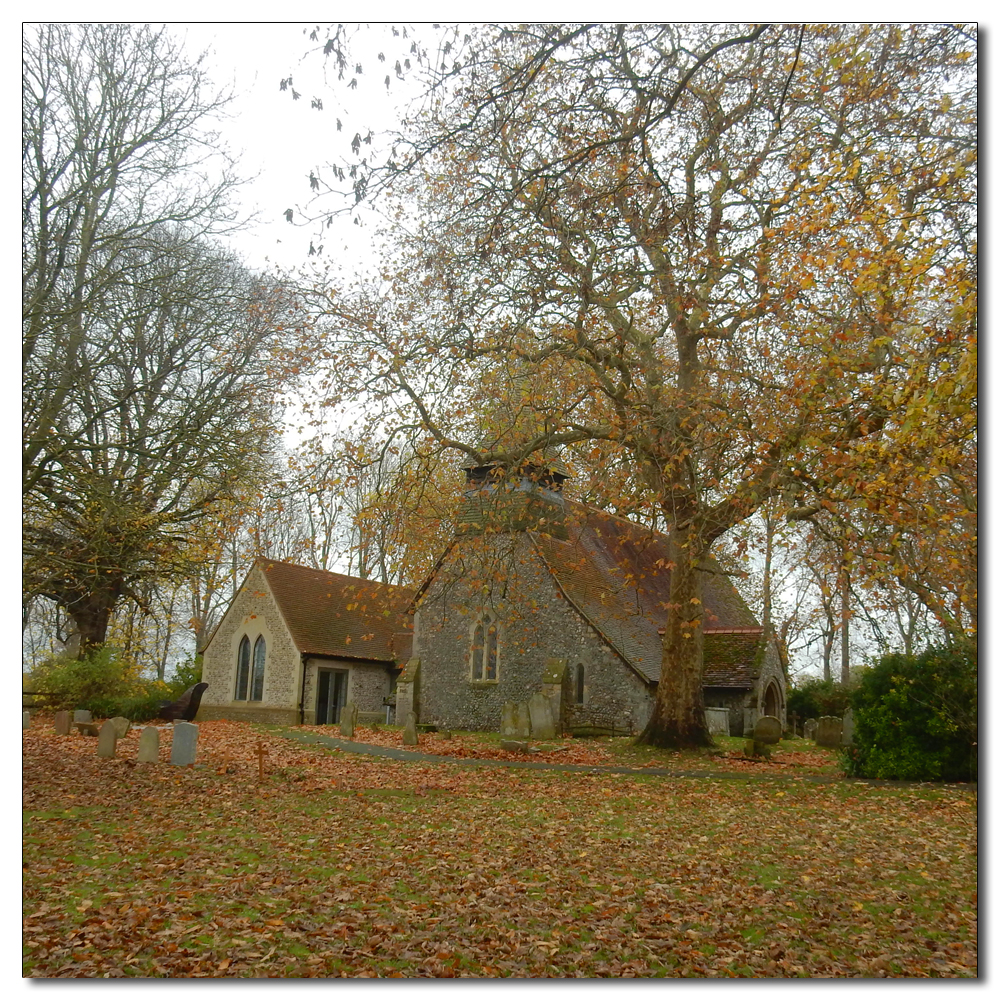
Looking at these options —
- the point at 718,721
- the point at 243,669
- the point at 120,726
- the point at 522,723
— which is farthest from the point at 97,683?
the point at 718,721

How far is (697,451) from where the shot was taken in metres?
10.6

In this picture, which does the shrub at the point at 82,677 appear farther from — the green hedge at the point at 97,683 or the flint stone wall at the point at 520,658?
the flint stone wall at the point at 520,658

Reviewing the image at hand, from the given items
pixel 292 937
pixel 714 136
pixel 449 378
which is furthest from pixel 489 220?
pixel 292 937

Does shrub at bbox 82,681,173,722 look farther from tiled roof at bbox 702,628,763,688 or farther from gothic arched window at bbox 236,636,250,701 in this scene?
tiled roof at bbox 702,628,763,688

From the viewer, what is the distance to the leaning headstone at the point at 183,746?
12.0 metres

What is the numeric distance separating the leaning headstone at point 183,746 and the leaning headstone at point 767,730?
9334mm

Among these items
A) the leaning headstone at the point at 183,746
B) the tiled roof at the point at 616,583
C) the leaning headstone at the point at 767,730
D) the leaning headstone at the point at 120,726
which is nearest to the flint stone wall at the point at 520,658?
the tiled roof at the point at 616,583

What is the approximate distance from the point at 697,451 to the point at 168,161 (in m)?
6.85

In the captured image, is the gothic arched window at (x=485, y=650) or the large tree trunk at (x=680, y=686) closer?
the large tree trunk at (x=680, y=686)

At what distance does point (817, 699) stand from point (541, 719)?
40.9ft

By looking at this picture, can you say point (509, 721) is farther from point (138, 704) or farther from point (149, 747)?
point (138, 704)

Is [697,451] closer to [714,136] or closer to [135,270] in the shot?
[714,136]

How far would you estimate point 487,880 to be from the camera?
6.02m

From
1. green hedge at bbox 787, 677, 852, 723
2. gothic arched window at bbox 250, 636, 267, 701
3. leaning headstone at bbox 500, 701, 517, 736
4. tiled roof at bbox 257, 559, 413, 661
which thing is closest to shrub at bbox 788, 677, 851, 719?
green hedge at bbox 787, 677, 852, 723
